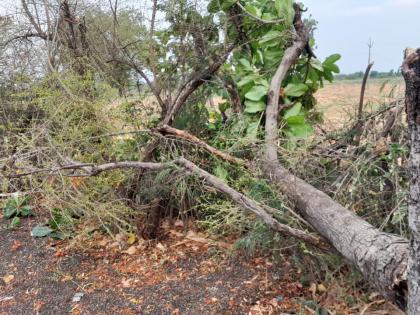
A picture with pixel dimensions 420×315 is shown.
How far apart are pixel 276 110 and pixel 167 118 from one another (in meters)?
0.80

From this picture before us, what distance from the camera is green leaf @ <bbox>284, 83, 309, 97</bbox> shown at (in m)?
2.78

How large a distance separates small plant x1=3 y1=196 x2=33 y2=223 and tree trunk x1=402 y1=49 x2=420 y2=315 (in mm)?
3429

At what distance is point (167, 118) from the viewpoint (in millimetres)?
2898

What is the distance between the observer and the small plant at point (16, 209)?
12.0ft

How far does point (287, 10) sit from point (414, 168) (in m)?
1.89

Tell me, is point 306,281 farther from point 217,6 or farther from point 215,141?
point 217,6

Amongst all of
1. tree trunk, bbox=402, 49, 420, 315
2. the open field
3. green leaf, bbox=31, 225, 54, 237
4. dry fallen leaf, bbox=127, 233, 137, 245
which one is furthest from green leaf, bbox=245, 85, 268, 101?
green leaf, bbox=31, 225, 54, 237

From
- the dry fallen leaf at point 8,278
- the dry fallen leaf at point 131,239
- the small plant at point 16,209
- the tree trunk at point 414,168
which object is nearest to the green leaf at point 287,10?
the tree trunk at point 414,168

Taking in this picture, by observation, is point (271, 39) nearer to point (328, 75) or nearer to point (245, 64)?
point (245, 64)

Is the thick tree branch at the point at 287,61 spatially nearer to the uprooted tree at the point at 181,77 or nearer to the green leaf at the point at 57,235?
the uprooted tree at the point at 181,77

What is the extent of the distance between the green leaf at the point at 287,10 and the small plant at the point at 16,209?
8.99 feet

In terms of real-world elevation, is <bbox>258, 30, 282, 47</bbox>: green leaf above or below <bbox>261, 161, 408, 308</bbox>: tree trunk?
above

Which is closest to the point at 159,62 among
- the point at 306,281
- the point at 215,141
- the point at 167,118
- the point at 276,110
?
the point at 167,118

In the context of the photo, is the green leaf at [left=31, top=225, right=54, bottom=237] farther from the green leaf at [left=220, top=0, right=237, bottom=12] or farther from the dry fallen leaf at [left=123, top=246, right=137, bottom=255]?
the green leaf at [left=220, top=0, right=237, bottom=12]
